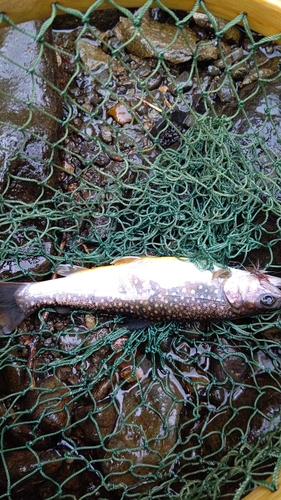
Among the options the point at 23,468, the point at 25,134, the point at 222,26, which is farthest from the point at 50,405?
the point at 222,26

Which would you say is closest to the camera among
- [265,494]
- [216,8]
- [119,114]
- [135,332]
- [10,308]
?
[216,8]

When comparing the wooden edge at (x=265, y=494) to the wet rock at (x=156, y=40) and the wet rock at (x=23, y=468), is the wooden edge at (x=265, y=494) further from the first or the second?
the wet rock at (x=156, y=40)

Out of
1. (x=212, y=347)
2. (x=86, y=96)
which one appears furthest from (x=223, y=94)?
(x=212, y=347)

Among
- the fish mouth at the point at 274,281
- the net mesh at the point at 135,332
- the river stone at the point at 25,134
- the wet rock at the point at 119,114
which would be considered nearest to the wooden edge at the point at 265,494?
the net mesh at the point at 135,332

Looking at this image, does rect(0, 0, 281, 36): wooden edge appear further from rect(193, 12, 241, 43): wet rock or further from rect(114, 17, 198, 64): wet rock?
rect(193, 12, 241, 43): wet rock

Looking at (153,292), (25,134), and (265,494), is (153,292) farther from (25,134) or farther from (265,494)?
(25,134)

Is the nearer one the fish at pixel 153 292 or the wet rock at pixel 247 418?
the fish at pixel 153 292

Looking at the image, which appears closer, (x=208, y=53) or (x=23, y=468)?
(x=23, y=468)
